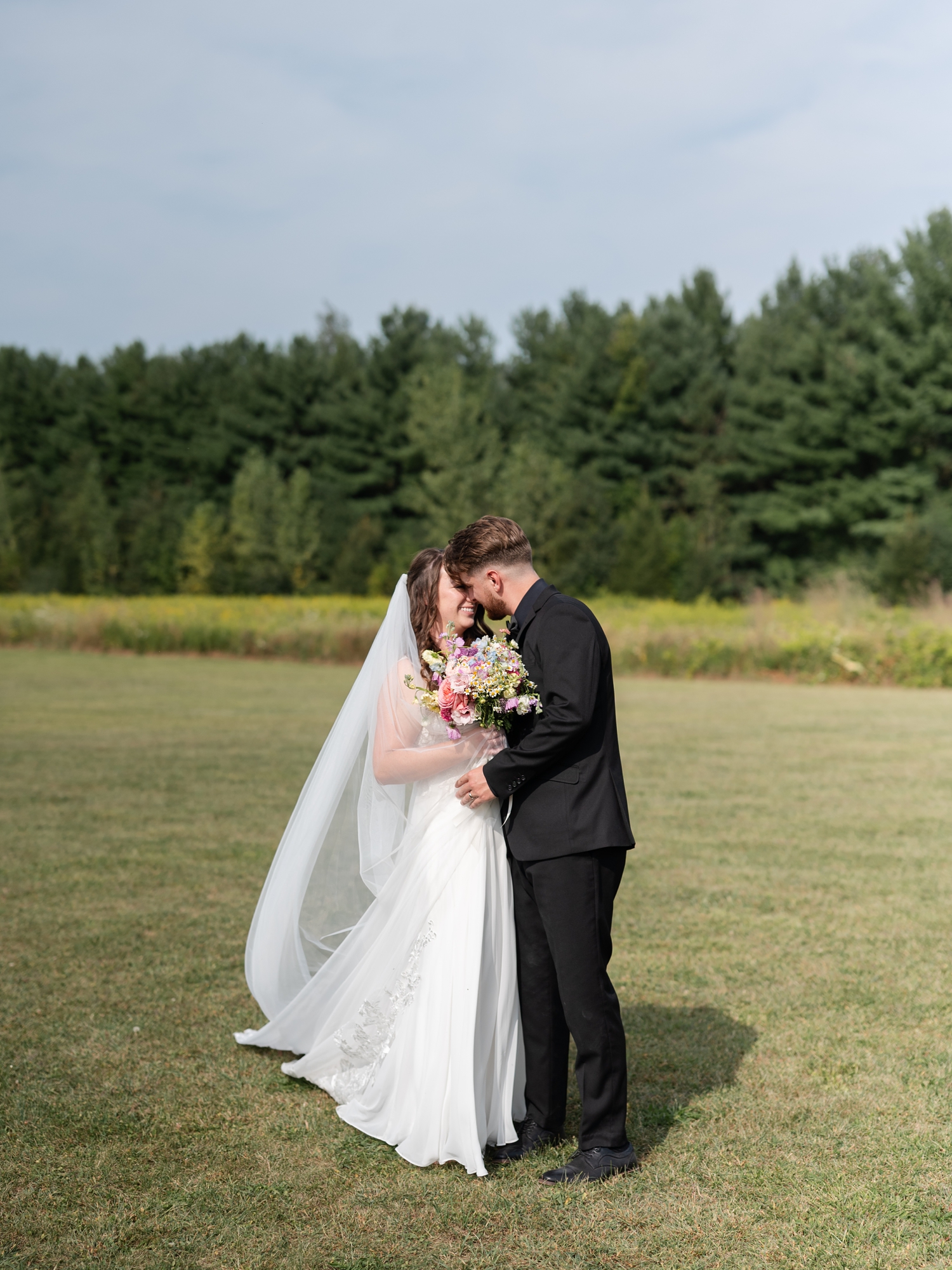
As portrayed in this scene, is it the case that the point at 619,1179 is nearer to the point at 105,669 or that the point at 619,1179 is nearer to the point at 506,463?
the point at 105,669

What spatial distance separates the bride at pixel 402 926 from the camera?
12.7 feet

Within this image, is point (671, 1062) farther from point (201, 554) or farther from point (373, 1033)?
point (201, 554)

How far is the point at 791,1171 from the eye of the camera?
12.7 feet

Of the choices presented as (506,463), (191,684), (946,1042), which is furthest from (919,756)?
(506,463)

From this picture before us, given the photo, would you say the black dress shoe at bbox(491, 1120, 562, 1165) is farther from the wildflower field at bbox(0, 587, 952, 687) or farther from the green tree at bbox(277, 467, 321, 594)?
the green tree at bbox(277, 467, 321, 594)

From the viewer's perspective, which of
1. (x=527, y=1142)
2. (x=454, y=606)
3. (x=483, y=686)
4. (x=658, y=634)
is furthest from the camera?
(x=658, y=634)

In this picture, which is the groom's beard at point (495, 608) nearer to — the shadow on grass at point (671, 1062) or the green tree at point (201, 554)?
the shadow on grass at point (671, 1062)

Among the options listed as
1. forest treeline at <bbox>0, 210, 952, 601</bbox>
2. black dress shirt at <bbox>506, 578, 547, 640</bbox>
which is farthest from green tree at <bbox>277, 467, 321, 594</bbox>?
black dress shirt at <bbox>506, 578, 547, 640</bbox>

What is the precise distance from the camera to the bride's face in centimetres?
408

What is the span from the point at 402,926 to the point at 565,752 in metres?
0.96

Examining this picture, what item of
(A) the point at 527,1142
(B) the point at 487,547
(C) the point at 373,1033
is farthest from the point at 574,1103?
(B) the point at 487,547

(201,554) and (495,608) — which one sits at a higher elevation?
(201,554)

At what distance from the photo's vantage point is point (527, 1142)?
13.2 feet

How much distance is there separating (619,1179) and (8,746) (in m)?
11.5
